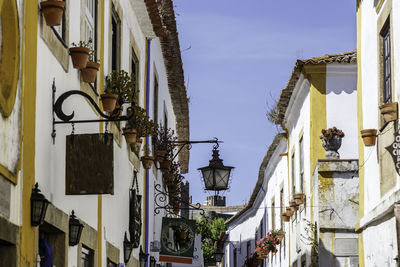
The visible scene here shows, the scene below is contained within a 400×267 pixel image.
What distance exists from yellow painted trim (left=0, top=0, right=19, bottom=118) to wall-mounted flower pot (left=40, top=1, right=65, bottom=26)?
90 cm

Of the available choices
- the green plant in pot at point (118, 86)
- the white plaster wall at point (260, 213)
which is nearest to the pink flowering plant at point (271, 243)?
the white plaster wall at point (260, 213)

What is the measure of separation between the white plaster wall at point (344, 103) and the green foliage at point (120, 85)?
8.93 m

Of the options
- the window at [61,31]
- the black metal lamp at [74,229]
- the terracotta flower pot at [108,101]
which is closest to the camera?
the window at [61,31]

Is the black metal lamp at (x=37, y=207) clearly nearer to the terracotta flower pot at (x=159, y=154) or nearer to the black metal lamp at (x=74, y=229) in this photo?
the black metal lamp at (x=74, y=229)

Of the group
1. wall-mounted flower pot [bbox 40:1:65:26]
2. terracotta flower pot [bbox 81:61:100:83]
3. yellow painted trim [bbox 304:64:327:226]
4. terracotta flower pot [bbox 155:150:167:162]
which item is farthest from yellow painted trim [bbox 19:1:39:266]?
yellow painted trim [bbox 304:64:327:226]

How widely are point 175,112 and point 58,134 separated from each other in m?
17.2

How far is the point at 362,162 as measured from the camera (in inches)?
547

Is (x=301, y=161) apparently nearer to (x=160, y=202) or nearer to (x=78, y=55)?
(x=160, y=202)

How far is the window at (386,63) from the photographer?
1185cm

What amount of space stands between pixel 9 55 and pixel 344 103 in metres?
13.9

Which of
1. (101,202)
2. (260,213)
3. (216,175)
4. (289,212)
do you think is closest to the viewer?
(101,202)

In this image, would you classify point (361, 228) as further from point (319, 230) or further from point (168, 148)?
point (168, 148)

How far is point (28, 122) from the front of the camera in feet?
23.7

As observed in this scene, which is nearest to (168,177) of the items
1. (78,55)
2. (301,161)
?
(301,161)
